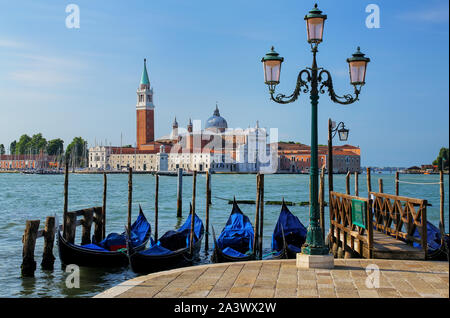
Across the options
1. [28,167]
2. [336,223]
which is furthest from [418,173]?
[336,223]

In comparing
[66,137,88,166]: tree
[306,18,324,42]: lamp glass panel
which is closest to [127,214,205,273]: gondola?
[306,18,324,42]: lamp glass panel

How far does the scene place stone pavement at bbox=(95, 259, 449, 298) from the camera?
3.45 m

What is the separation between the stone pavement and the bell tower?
66442 millimetres

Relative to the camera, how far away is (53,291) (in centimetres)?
593

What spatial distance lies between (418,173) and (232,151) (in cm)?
3996

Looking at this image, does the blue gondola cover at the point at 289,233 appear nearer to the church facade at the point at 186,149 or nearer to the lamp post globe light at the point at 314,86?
the lamp post globe light at the point at 314,86

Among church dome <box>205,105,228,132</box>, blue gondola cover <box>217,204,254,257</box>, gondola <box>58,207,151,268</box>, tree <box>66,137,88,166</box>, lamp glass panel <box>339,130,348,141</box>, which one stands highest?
church dome <box>205,105,228,132</box>

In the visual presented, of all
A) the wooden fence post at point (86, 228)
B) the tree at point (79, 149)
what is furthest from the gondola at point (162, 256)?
the tree at point (79, 149)

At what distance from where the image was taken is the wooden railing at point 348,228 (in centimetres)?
516

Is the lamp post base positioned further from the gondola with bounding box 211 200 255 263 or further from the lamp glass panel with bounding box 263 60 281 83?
the gondola with bounding box 211 200 255 263

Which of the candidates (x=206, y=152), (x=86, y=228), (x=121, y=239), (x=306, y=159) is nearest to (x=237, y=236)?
(x=121, y=239)

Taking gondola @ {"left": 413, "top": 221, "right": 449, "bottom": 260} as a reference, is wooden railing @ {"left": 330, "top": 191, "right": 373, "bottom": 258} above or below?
above

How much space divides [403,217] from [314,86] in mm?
1876

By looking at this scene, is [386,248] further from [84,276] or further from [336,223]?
[84,276]
